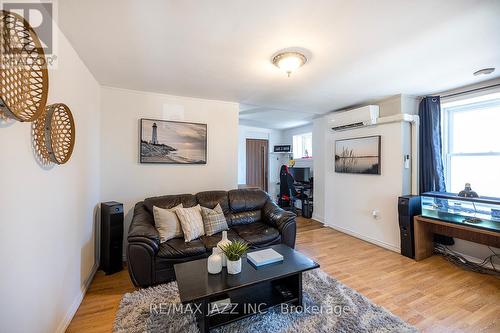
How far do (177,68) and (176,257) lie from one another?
2.08 metres

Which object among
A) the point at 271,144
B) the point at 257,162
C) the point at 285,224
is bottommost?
the point at 285,224

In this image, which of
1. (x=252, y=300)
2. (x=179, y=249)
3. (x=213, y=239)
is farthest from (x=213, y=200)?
(x=252, y=300)

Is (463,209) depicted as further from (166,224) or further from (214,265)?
(166,224)

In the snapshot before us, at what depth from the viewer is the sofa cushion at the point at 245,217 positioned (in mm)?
3205

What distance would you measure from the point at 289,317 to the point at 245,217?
1.57m

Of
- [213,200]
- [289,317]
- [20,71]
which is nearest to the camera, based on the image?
[20,71]

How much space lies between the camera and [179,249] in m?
2.39

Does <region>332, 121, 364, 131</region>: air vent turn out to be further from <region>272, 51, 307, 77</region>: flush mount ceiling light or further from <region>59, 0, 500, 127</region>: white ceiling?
<region>272, 51, 307, 77</region>: flush mount ceiling light

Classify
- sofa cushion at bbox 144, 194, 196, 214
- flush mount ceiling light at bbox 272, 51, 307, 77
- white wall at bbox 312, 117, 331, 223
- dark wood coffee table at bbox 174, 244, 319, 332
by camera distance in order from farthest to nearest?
white wall at bbox 312, 117, 331, 223 → sofa cushion at bbox 144, 194, 196, 214 → flush mount ceiling light at bbox 272, 51, 307, 77 → dark wood coffee table at bbox 174, 244, 319, 332

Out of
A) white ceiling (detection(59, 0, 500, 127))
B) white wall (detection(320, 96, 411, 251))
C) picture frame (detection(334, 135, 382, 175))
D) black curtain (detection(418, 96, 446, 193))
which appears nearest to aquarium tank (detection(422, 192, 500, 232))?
black curtain (detection(418, 96, 446, 193))

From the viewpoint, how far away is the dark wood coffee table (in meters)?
1.58

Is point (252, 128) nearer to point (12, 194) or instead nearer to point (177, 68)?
point (177, 68)

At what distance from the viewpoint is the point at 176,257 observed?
92.9 inches

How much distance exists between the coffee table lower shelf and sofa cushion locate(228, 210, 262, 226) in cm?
120
